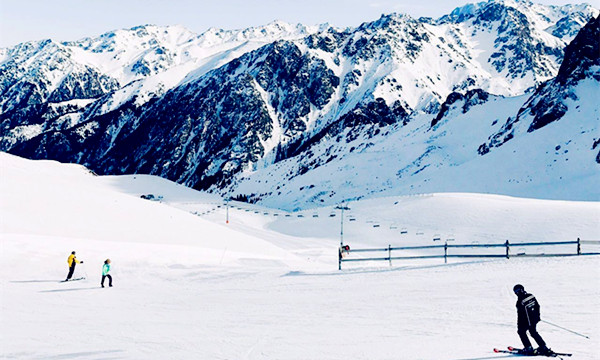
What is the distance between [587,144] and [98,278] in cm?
7983

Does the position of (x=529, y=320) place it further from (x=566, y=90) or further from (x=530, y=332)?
(x=566, y=90)

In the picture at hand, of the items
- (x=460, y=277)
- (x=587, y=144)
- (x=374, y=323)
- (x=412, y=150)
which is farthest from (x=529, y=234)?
(x=412, y=150)

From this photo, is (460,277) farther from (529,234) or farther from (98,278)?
(529,234)

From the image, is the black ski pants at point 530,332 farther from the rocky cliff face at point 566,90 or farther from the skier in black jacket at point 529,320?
the rocky cliff face at point 566,90

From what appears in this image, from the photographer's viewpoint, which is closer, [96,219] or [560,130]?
[96,219]

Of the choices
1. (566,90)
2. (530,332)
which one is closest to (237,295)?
(530,332)

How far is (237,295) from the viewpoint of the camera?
22.2 m

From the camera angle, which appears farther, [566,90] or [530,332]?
[566,90]

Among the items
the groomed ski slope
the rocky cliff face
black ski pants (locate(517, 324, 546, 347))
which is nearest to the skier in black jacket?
black ski pants (locate(517, 324, 546, 347))

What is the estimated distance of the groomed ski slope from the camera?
14.3 metres

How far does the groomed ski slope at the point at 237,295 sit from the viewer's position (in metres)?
14.3

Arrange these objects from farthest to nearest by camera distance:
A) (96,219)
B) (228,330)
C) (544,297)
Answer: (96,219) < (544,297) < (228,330)

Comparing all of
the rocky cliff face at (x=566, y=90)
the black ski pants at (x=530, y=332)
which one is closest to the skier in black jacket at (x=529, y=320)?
the black ski pants at (x=530, y=332)

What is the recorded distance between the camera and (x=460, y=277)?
73.5 feet
